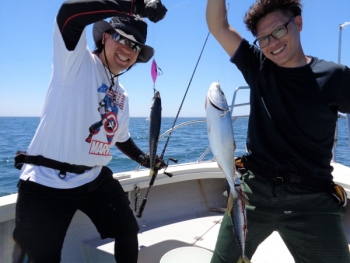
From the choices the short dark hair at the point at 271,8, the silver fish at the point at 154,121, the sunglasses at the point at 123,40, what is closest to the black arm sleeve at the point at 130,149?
the silver fish at the point at 154,121

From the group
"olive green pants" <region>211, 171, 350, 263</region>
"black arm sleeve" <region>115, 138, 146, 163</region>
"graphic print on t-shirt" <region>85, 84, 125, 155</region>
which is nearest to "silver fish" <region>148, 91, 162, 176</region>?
"graphic print on t-shirt" <region>85, 84, 125, 155</region>

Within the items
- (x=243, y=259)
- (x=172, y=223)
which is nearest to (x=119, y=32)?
(x=243, y=259)

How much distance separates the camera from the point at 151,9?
2.12m

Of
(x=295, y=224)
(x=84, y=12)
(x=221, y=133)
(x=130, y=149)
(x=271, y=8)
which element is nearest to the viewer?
(x=221, y=133)

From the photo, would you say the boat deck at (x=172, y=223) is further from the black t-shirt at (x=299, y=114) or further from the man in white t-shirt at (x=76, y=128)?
the black t-shirt at (x=299, y=114)

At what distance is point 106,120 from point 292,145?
1.46 m

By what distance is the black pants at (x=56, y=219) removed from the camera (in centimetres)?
213

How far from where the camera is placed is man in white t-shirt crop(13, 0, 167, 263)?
211 cm

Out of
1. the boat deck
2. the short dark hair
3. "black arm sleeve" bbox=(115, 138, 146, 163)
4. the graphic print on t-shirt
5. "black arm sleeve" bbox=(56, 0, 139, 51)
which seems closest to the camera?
"black arm sleeve" bbox=(56, 0, 139, 51)

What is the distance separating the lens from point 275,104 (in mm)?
2205

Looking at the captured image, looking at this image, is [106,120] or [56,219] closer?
[56,219]

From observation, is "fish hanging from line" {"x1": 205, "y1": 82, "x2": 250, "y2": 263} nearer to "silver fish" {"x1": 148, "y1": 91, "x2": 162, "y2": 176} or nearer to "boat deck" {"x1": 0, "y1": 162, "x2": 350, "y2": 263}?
"silver fish" {"x1": 148, "y1": 91, "x2": 162, "y2": 176}

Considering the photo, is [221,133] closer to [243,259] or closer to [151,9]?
[243,259]

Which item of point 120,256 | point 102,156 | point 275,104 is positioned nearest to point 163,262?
point 120,256
